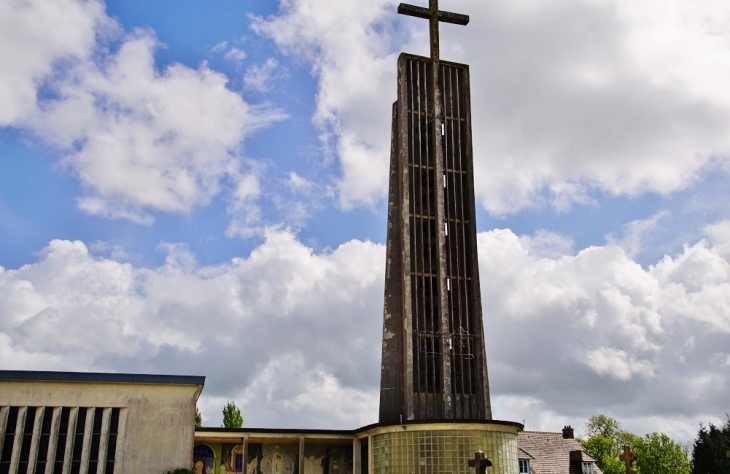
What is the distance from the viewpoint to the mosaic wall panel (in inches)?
1346

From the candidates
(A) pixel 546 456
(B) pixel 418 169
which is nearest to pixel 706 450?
(A) pixel 546 456

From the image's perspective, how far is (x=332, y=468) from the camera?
1599 inches

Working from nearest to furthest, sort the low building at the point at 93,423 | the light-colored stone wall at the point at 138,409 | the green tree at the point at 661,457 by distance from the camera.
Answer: the low building at the point at 93,423 < the light-colored stone wall at the point at 138,409 < the green tree at the point at 661,457

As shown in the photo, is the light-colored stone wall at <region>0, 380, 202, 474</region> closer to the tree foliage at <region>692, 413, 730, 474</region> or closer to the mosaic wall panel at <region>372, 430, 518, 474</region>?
the mosaic wall panel at <region>372, 430, 518, 474</region>

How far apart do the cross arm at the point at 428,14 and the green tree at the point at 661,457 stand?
3992cm

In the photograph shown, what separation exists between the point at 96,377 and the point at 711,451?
44516 millimetres

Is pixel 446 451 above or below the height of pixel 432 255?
below

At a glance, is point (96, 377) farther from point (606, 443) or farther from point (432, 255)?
point (606, 443)

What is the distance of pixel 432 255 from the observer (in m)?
43.5

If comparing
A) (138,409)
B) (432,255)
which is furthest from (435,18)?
(138,409)

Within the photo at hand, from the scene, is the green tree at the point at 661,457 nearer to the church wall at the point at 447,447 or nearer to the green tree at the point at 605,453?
the green tree at the point at 605,453

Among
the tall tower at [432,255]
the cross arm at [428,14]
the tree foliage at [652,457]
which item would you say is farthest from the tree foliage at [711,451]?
the cross arm at [428,14]

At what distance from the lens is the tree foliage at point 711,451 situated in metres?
54.8

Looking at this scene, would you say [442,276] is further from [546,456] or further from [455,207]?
[546,456]
